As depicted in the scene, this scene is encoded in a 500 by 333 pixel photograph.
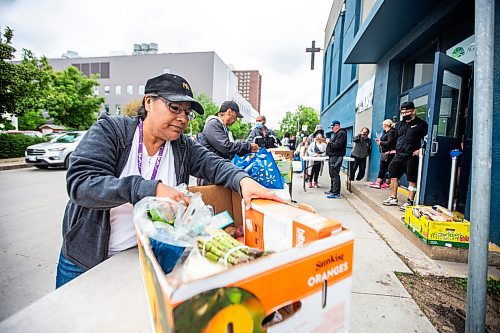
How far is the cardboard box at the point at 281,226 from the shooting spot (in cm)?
72

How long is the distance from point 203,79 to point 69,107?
104 feet

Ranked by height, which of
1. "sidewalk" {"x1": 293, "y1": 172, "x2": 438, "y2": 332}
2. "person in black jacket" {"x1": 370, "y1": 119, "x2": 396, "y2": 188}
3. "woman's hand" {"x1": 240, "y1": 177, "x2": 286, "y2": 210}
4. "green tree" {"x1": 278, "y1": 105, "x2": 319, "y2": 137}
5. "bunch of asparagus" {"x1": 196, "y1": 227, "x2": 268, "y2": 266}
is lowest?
"sidewalk" {"x1": 293, "y1": 172, "x2": 438, "y2": 332}

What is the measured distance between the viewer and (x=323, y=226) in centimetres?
70

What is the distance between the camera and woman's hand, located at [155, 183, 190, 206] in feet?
3.40

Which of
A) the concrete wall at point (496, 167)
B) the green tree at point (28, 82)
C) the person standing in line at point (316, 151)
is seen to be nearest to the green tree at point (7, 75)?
the green tree at point (28, 82)

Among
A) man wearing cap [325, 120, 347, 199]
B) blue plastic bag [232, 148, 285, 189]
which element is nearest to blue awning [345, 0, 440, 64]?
man wearing cap [325, 120, 347, 199]

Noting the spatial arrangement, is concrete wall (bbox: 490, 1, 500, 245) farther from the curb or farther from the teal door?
the curb

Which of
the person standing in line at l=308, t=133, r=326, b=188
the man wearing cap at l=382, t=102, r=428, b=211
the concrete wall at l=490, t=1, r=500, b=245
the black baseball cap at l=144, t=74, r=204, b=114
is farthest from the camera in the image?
the person standing in line at l=308, t=133, r=326, b=188

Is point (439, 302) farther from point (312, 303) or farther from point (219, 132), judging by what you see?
point (219, 132)

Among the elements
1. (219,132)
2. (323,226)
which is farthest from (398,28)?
(323,226)

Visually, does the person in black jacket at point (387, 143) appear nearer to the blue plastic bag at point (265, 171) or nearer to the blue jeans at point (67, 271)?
the blue plastic bag at point (265, 171)

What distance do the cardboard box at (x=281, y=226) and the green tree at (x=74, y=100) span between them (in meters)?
21.8

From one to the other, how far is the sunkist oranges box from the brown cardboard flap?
0.74 metres

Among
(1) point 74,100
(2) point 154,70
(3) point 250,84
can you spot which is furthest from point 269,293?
(3) point 250,84
